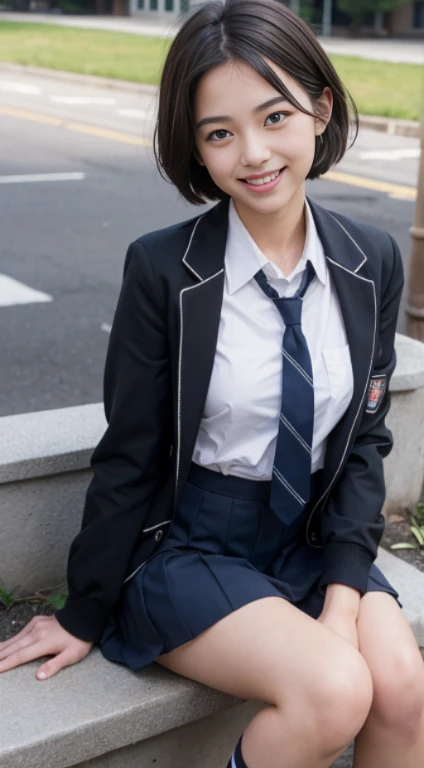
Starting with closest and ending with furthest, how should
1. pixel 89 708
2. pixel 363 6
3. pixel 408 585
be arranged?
1. pixel 89 708
2. pixel 408 585
3. pixel 363 6

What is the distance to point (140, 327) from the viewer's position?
2189 mm

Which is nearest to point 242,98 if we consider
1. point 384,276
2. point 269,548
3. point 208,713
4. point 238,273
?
point 238,273

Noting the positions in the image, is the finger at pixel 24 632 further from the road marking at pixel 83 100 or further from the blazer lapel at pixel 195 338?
the road marking at pixel 83 100

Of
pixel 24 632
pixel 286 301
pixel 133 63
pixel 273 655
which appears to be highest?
pixel 286 301

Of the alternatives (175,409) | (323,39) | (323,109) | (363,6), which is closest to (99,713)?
(175,409)

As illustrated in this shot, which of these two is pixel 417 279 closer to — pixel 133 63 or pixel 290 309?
pixel 290 309

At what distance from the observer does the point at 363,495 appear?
2.36 metres

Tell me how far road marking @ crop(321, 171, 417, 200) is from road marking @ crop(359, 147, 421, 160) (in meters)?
1.03

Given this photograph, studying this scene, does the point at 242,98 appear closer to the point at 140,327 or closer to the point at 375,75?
the point at 140,327

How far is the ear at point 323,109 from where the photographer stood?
7.25 ft

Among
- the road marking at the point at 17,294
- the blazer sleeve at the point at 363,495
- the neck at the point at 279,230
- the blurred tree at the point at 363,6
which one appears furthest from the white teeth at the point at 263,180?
the blurred tree at the point at 363,6

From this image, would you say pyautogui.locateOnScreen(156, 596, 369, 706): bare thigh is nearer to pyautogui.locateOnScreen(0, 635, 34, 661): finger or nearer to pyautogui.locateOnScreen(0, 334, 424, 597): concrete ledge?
pyautogui.locateOnScreen(0, 635, 34, 661): finger

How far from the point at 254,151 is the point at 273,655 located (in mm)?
910

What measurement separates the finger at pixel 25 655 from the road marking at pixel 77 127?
8457mm
